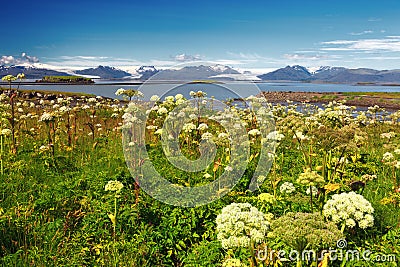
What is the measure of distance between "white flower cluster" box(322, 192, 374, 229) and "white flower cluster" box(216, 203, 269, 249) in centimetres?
119

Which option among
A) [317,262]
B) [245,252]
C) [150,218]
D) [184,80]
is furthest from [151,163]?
[317,262]

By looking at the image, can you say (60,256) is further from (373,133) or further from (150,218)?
(373,133)

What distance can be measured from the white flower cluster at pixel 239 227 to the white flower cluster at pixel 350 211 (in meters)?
1.19

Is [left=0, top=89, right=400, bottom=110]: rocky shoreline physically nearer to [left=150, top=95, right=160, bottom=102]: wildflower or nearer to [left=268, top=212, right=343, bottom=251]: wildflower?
[left=150, top=95, right=160, bottom=102]: wildflower

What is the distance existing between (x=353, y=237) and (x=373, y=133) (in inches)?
396

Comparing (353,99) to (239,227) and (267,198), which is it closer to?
(267,198)

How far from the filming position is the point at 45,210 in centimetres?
551

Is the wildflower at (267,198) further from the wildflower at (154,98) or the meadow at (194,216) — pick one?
the wildflower at (154,98)

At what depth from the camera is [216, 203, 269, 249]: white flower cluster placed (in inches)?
140

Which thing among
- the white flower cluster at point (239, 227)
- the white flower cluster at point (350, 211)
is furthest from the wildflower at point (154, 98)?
the white flower cluster at point (239, 227)

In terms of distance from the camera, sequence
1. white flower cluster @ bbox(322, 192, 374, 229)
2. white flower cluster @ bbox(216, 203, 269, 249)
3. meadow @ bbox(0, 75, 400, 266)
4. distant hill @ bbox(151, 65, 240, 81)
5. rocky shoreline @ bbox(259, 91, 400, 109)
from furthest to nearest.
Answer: rocky shoreline @ bbox(259, 91, 400, 109) → distant hill @ bbox(151, 65, 240, 81) → white flower cluster @ bbox(322, 192, 374, 229) → meadow @ bbox(0, 75, 400, 266) → white flower cluster @ bbox(216, 203, 269, 249)

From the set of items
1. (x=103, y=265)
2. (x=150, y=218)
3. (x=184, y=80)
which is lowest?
(x=103, y=265)

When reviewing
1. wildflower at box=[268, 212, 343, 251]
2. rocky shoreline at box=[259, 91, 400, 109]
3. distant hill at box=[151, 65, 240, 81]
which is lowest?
rocky shoreline at box=[259, 91, 400, 109]

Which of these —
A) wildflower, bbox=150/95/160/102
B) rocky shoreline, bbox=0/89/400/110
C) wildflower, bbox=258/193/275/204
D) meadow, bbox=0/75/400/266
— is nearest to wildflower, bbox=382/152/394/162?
meadow, bbox=0/75/400/266
